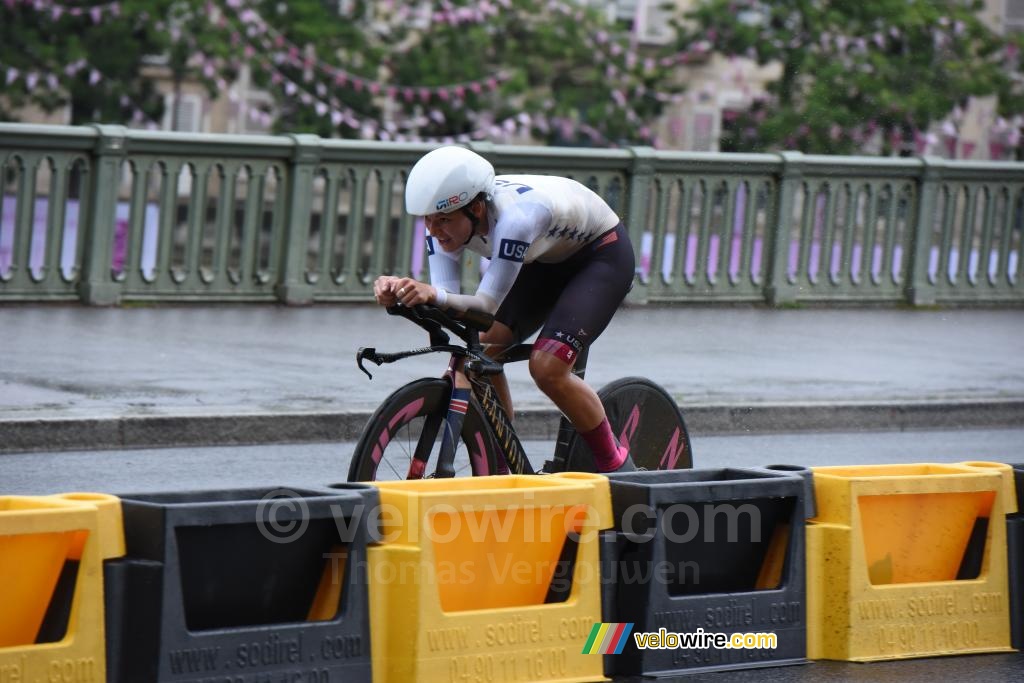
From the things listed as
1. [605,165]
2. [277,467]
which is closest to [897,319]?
[605,165]

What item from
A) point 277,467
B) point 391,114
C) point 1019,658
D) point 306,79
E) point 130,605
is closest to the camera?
point 130,605

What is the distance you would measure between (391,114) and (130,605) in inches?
1420

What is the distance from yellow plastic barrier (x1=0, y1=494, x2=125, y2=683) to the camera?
16.1ft

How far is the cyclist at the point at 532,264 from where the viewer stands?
6.71 meters

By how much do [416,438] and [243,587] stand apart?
1.60m

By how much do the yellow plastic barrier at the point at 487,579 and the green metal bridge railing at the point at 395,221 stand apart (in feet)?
34.2

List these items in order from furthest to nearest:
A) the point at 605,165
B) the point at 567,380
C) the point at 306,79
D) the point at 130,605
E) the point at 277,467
Answer: the point at 306,79
the point at 605,165
the point at 277,467
the point at 567,380
the point at 130,605

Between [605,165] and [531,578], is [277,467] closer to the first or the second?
[531,578]

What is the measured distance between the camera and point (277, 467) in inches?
386

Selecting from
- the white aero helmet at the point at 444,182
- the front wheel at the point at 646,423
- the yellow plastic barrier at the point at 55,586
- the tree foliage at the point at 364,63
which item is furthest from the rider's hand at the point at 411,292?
the tree foliage at the point at 364,63

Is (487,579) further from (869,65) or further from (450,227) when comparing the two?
(869,65)

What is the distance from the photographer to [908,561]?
21.2 ft

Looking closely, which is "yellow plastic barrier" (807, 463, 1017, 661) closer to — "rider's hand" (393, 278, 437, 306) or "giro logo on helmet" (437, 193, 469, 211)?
"rider's hand" (393, 278, 437, 306)

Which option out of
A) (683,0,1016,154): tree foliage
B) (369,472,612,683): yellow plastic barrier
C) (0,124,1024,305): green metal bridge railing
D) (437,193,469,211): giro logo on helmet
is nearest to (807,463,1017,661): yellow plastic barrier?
(369,472,612,683): yellow plastic barrier
